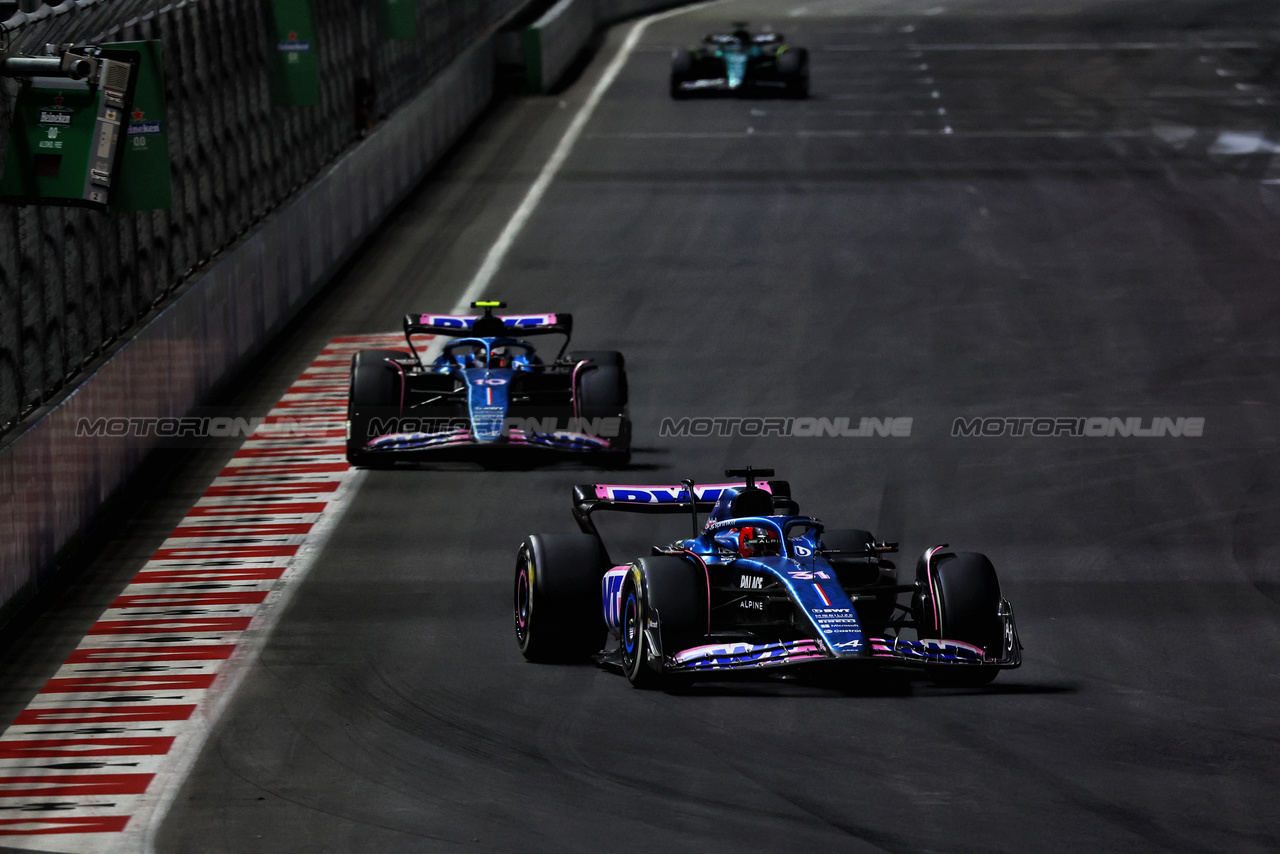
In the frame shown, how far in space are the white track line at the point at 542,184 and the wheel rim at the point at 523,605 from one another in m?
11.7

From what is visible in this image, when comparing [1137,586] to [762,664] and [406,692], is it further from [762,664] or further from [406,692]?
[406,692]

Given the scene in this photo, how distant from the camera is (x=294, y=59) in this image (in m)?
23.4

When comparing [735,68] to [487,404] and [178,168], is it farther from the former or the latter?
[487,404]

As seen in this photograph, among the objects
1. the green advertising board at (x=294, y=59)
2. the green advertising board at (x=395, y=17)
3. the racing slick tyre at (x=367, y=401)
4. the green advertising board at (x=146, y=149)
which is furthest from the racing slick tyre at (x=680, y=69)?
the green advertising board at (x=146, y=149)

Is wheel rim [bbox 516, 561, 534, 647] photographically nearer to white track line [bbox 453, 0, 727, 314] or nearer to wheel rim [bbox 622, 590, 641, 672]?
wheel rim [bbox 622, 590, 641, 672]

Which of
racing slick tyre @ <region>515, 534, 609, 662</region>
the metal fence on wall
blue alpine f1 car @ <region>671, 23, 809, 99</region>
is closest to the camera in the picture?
racing slick tyre @ <region>515, 534, 609, 662</region>

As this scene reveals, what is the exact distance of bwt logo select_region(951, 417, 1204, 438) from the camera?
18.7 meters

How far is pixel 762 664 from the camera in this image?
11078mm

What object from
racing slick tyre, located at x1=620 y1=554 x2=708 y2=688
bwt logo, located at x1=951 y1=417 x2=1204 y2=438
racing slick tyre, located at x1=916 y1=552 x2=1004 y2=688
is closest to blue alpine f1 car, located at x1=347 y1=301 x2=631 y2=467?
bwt logo, located at x1=951 y1=417 x2=1204 y2=438

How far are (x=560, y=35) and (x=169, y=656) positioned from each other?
31750 mm

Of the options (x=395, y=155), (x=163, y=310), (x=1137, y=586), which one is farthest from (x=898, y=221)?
(x=1137, y=586)

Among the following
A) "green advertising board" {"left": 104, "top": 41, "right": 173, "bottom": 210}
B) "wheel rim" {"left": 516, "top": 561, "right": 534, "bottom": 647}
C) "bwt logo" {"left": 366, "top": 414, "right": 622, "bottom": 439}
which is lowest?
"bwt logo" {"left": 366, "top": 414, "right": 622, "bottom": 439}

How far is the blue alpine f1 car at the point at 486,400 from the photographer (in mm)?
17062

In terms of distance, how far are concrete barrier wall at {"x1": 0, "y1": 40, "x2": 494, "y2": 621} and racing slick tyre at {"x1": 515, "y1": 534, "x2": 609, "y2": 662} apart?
12.2 ft
